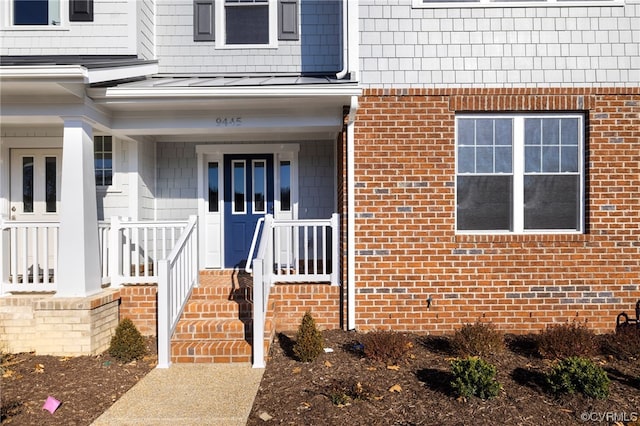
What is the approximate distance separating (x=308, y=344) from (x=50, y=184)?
18.0ft

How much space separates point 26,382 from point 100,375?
71 cm

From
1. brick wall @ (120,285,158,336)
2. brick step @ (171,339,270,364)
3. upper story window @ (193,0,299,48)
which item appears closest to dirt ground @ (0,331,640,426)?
brick step @ (171,339,270,364)

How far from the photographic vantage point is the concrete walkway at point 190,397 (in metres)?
4.05

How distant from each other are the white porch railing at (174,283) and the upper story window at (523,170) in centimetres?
382

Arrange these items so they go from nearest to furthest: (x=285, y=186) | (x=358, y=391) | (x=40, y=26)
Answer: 1. (x=358, y=391)
2. (x=40, y=26)
3. (x=285, y=186)

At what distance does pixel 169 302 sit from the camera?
554 centimetres

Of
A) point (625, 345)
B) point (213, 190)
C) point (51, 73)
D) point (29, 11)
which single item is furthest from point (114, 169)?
point (625, 345)

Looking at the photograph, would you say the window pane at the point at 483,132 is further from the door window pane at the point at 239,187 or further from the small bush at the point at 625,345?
the door window pane at the point at 239,187

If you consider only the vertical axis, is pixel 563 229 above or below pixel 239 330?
above

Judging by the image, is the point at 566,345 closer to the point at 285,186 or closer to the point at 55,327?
the point at 285,186

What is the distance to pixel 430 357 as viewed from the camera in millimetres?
5371

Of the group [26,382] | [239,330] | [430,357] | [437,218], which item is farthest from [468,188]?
[26,382]

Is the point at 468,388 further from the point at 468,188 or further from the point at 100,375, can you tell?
the point at 100,375

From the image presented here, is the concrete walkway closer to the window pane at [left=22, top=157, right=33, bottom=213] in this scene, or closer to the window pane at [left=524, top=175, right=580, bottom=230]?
the window pane at [left=524, top=175, right=580, bottom=230]
